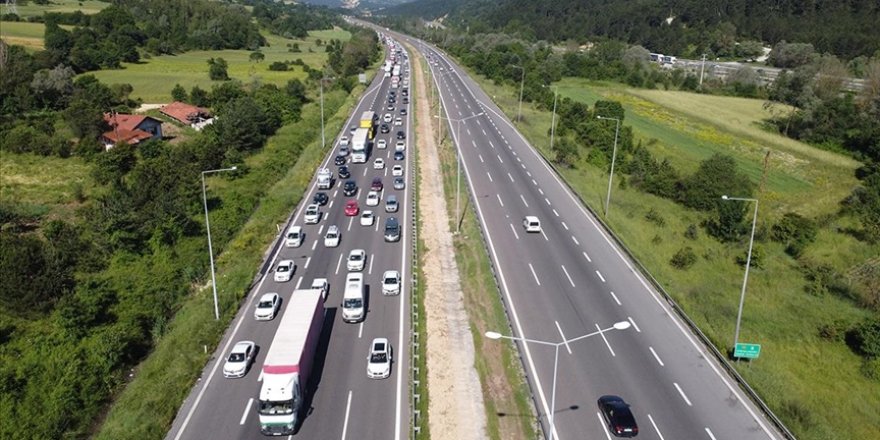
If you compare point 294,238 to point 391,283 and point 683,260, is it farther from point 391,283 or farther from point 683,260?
point 683,260

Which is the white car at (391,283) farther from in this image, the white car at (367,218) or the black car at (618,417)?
the black car at (618,417)

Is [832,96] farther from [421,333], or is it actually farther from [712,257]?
[421,333]

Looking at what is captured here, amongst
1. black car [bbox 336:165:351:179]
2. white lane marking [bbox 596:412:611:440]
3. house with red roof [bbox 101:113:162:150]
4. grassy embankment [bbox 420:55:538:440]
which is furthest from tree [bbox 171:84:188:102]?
white lane marking [bbox 596:412:611:440]

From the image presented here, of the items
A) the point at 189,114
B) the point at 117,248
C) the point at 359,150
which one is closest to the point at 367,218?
the point at 117,248

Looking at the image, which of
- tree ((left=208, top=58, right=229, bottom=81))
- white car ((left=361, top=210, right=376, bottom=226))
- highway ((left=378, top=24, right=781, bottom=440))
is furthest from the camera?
tree ((left=208, top=58, right=229, bottom=81))

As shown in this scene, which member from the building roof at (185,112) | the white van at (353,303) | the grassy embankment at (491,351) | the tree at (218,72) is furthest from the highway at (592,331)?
the tree at (218,72)

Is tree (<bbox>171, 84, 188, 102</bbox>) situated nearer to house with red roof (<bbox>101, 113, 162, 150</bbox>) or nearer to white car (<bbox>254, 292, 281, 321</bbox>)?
house with red roof (<bbox>101, 113, 162, 150</bbox>)
